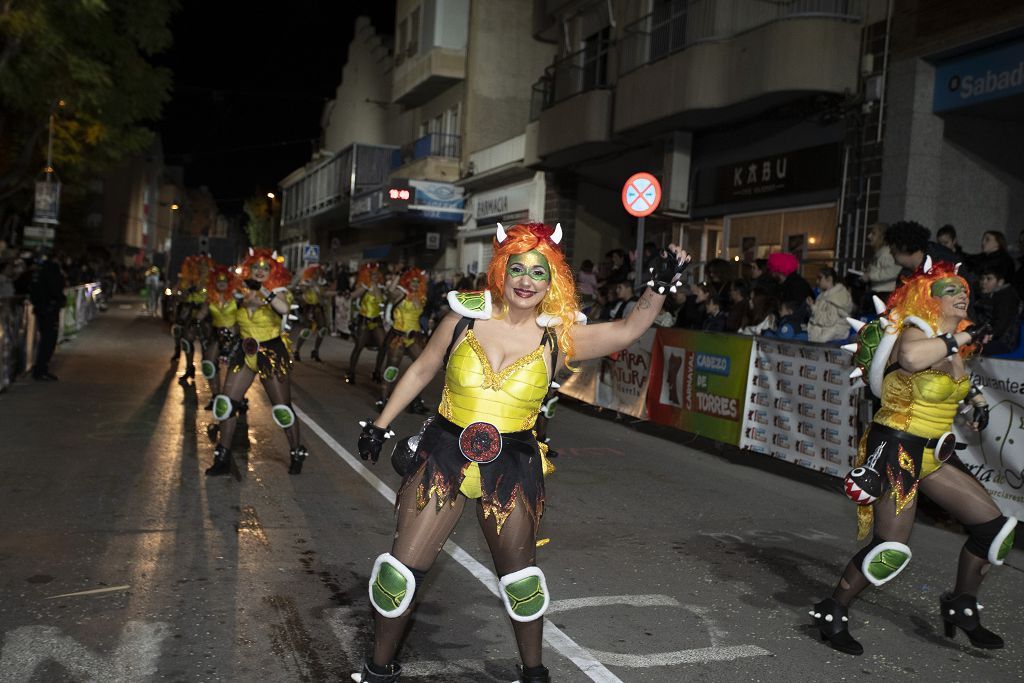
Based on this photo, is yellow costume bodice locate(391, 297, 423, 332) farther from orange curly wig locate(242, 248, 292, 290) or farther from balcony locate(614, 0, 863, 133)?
balcony locate(614, 0, 863, 133)

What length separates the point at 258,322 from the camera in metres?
8.77

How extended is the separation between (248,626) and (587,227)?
2182cm

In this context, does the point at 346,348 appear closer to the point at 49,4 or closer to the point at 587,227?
the point at 587,227

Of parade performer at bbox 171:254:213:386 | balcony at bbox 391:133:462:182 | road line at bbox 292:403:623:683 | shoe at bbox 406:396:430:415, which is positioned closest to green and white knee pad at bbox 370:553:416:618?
road line at bbox 292:403:623:683

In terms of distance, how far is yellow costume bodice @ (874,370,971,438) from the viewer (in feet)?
16.5

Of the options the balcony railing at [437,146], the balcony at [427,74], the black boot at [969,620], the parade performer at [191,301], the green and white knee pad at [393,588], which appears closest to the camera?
the green and white knee pad at [393,588]

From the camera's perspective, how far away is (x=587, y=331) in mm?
4105

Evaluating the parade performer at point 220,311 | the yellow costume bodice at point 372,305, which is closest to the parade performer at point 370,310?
the yellow costume bodice at point 372,305

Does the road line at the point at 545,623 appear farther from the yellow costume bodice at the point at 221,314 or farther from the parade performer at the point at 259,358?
the yellow costume bodice at the point at 221,314

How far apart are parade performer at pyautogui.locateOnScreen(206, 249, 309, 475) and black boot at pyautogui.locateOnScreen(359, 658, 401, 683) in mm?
4987

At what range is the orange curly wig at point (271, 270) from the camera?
8.84m

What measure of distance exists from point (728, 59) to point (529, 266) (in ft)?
47.0

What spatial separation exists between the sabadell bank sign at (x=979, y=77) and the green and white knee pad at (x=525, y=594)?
37.7ft

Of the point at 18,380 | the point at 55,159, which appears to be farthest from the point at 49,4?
the point at 55,159
